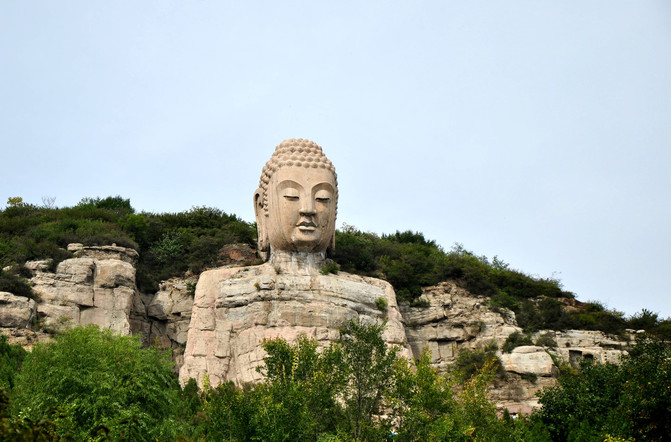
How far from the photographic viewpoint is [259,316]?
27297mm

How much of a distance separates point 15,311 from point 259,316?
20.2 ft

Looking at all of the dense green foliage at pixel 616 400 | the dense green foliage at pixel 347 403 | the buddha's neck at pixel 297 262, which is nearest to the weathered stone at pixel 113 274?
the buddha's neck at pixel 297 262

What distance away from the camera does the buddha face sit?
28.3 m

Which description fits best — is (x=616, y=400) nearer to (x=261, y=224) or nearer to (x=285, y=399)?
(x=285, y=399)

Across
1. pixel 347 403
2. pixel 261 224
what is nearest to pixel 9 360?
pixel 347 403

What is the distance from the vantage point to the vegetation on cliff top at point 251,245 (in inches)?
1216

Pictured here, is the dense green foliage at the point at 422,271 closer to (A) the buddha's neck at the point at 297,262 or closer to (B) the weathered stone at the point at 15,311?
(A) the buddha's neck at the point at 297,262

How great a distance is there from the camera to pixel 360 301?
28.5 meters

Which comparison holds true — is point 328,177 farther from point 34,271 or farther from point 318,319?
point 34,271

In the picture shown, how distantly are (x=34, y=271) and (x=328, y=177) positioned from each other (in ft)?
27.6

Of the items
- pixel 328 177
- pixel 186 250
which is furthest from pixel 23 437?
pixel 186 250

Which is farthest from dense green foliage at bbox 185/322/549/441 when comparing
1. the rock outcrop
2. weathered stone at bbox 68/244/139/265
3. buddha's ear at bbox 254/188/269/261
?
weathered stone at bbox 68/244/139/265

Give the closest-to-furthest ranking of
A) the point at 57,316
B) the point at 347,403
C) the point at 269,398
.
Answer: the point at 269,398
the point at 347,403
the point at 57,316

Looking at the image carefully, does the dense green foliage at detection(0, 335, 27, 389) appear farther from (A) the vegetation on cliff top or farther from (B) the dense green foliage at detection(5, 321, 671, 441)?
(A) the vegetation on cliff top
